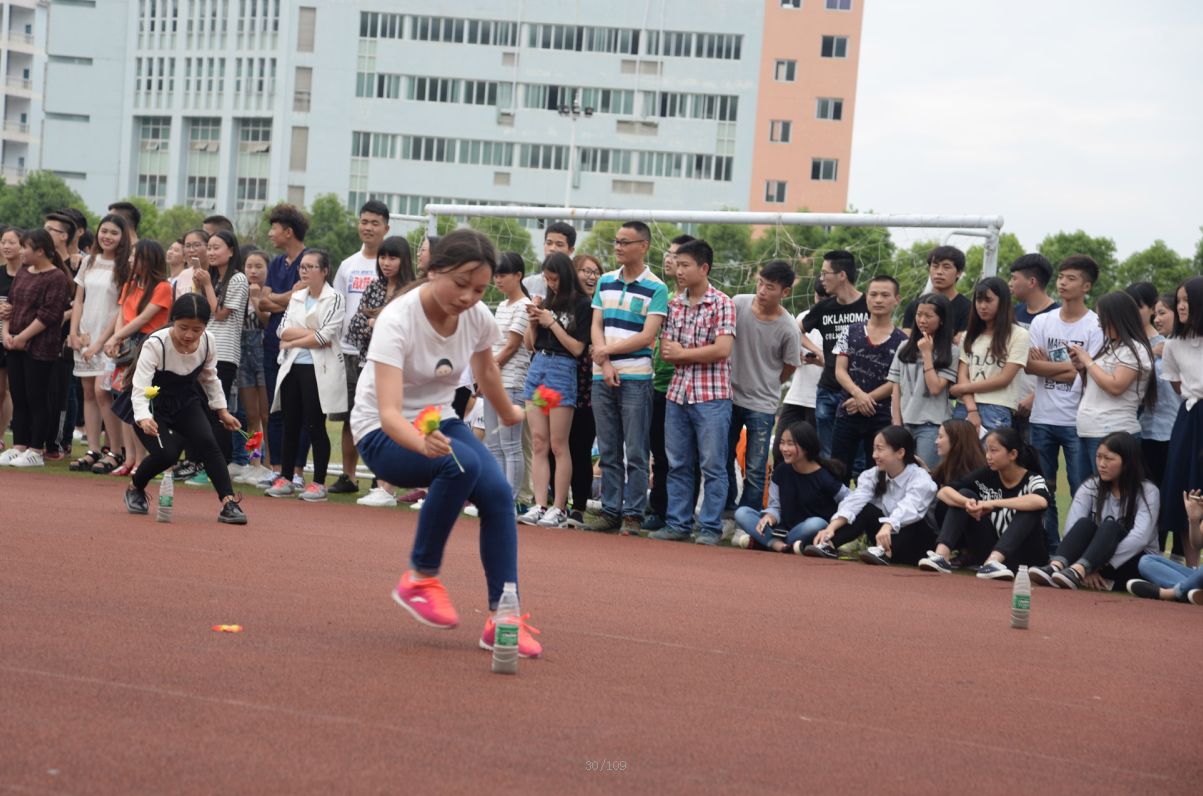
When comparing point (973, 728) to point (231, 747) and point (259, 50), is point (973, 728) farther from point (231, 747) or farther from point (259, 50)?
point (259, 50)

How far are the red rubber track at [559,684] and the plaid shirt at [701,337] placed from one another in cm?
250

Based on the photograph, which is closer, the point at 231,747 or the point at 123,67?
the point at 231,747

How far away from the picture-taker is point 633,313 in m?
10.2

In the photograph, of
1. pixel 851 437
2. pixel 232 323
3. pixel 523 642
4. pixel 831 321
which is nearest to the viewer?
pixel 523 642

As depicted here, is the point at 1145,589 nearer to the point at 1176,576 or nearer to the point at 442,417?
the point at 1176,576

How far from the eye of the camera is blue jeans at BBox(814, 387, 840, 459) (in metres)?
10.9

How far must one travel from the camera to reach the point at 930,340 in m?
10.1

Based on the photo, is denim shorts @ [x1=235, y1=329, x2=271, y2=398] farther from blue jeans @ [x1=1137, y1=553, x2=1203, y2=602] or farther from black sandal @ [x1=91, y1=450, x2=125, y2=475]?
blue jeans @ [x1=1137, y1=553, x2=1203, y2=602]

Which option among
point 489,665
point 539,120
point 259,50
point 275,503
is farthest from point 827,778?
point 259,50

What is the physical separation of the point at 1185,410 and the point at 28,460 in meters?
10.7

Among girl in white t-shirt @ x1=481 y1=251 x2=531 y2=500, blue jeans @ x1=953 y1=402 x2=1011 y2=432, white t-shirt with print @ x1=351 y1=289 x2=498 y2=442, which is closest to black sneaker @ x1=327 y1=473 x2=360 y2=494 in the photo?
girl in white t-shirt @ x1=481 y1=251 x2=531 y2=500

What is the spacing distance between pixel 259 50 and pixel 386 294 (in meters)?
79.7

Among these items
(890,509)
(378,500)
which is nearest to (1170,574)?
(890,509)

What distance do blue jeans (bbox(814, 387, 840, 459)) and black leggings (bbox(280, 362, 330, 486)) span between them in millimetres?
4606
